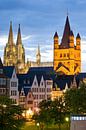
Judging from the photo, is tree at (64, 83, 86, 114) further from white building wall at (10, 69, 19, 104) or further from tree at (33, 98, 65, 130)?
white building wall at (10, 69, 19, 104)

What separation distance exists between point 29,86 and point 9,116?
218 feet

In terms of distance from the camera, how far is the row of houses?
446ft

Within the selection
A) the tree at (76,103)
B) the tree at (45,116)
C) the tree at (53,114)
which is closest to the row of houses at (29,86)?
the tree at (45,116)

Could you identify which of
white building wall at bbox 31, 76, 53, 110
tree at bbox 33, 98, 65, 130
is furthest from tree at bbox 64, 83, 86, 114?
white building wall at bbox 31, 76, 53, 110

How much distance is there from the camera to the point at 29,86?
146 metres

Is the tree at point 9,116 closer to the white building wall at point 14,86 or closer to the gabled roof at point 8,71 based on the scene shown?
the gabled roof at point 8,71

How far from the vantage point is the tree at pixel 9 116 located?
254ft

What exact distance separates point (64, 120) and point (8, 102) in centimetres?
1417

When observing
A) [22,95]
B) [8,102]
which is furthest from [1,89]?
[8,102]

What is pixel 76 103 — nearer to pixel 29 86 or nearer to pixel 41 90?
pixel 29 86

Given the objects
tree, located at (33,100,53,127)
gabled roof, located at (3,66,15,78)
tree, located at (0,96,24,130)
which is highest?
gabled roof, located at (3,66,15,78)

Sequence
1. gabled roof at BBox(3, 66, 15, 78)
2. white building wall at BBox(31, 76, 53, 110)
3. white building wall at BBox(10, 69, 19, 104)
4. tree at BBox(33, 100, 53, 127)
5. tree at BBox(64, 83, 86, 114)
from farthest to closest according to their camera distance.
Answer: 1. white building wall at BBox(31, 76, 53, 110)
2. white building wall at BBox(10, 69, 19, 104)
3. gabled roof at BBox(3, 66, 15, 78)
4. tree at BBox(64, 83, 86, 114)
5. tree at BBox(33, 100, 53, 127)

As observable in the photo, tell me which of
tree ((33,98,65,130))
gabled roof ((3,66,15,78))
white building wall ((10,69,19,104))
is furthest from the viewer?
white building wall ((10,69,19,104))

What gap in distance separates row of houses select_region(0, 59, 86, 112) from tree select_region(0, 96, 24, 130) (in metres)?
49.8
